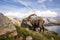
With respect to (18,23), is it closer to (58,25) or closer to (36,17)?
(36,17)

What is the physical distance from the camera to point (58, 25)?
4.46 m

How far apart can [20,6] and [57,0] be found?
0.91m

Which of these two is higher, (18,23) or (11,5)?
(11,5)

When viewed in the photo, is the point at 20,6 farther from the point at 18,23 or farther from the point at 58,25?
the point at 58,25

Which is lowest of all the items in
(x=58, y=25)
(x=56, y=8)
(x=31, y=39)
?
(x=31, y=39)

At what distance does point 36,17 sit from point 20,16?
1.24ft

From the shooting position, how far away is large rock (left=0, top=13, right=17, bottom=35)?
418 centimetres

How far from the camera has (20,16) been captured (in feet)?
14.3

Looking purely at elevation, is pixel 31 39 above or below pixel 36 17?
below

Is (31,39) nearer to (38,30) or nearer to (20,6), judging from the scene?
(38,30)

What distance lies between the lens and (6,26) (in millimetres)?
4223

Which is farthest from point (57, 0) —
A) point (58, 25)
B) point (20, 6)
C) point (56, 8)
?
point (20, 6)

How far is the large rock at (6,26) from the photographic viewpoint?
4.18 meters

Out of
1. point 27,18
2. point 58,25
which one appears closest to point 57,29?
point 58,25
